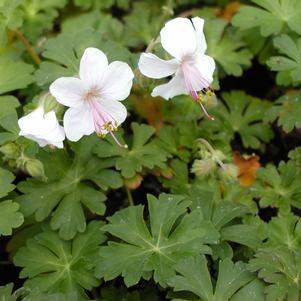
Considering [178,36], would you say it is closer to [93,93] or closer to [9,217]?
[93,93]

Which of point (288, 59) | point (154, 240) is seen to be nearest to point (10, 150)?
point (154, 240)

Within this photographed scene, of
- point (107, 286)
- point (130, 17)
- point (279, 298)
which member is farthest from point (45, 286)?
point (130, 17)

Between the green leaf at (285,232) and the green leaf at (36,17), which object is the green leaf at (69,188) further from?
the green leaf at (36,17)

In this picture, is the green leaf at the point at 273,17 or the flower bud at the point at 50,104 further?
the green leaf at the point at 273,17

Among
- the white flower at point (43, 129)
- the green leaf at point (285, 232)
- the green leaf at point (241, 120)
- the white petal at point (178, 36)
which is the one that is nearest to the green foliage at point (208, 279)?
the green leaf at point (285, 232)

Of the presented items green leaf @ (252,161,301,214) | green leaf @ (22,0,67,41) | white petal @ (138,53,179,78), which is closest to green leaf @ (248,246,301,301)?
green leaf @ (252,161,301,214)

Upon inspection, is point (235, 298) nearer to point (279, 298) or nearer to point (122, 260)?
point (279, 298)

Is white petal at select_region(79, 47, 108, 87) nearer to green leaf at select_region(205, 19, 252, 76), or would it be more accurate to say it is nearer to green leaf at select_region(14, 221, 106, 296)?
green leaf at select_region(14, 221, 106, 296)
